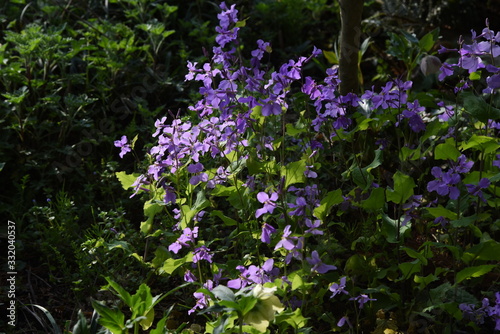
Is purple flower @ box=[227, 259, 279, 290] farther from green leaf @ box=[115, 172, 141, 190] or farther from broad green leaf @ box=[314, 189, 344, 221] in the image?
green leaf @ box=[115, 172, 141, 190]

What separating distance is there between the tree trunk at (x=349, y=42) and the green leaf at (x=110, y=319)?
1.53m

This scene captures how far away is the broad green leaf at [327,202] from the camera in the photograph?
191 centimetres

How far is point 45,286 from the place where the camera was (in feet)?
8.05

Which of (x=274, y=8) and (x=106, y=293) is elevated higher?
(x=274, y=8)

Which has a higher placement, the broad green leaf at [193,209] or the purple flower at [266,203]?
the purple flower at [266,203]

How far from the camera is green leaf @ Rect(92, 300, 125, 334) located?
1.70 metres

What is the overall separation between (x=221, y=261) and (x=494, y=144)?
118 cm

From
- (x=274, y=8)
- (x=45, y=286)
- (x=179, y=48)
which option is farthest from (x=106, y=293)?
(x=274, y=8)

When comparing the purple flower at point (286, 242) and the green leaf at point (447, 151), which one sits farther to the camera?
the green leaf at point (447, 151)

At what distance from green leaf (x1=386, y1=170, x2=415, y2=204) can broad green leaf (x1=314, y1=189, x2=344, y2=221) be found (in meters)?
0.16

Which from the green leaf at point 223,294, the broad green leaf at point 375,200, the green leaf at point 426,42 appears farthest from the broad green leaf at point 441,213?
the green leaf at point 426,42

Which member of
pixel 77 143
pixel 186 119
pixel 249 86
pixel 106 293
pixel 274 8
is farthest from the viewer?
pixel 274 8

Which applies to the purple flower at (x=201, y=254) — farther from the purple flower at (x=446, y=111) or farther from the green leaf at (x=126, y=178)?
the purple flower at (x=446, y=111)

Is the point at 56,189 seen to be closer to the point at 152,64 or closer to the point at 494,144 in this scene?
the point at 152,64
